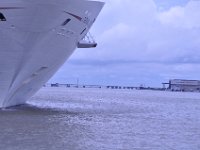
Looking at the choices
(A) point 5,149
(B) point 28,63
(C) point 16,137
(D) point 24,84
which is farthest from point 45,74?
(A) point 5,149

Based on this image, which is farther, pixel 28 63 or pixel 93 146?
pixel 28 63

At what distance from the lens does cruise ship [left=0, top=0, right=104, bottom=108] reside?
24.5m

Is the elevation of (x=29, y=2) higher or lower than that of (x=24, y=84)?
higher

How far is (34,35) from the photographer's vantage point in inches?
1016

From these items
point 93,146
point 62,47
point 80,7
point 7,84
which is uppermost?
point 80,7

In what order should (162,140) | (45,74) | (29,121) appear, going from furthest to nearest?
(45,74) < (29,121) < (162,140)

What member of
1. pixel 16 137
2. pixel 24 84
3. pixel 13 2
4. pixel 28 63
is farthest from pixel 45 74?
pixel 16 137

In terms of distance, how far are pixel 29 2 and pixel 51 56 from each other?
5.23m

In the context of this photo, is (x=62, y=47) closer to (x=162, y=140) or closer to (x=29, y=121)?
(x=29, y=121)

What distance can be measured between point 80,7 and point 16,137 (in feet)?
30.9

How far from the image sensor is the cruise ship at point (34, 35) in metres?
24.5

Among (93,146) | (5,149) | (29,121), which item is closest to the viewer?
(5,149)

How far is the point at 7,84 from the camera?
1057 inches

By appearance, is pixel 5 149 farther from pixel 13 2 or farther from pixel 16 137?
pixel 13 2
